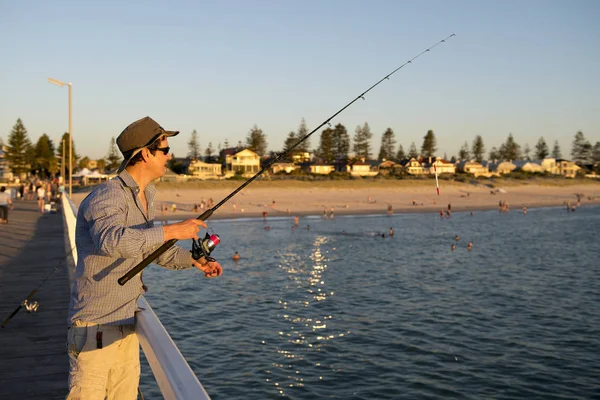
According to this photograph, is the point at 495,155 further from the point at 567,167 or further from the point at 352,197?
the point at 352,197

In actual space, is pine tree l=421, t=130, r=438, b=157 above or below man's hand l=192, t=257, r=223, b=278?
above

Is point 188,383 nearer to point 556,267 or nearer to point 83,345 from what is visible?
point 83,345

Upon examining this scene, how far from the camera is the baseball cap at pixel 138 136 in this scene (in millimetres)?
2910

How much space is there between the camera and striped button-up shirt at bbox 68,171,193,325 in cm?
262

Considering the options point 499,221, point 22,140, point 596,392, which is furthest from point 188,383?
point 22,140

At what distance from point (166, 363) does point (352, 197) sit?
64536mm

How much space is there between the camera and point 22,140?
9125 centimetres

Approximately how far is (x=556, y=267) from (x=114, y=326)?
26464mm

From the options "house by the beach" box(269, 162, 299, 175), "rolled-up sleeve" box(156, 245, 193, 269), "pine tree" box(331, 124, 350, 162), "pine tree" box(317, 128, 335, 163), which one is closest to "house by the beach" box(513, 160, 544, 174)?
"pine tree" box(331, 124, 350, 162)

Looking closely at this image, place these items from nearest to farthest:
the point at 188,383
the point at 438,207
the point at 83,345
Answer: the point at 188,383, the point at 83,345, the point at 438,207

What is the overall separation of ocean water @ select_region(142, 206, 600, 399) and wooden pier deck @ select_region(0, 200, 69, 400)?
2.17 meters

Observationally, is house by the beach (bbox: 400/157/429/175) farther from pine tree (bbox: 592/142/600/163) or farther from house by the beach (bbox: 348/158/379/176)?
pine tree (bbox: 592/142/600/163)

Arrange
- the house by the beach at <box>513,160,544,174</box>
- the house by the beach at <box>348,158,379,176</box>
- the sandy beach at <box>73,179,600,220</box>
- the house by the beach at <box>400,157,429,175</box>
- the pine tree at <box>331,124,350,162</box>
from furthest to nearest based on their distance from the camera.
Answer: the house by the beach at <box>513,160,544,174</box>, the pine tree at <box>331,124,350,162</box>, the house by the beach at <box>348,158,379,176</box>, the house by the beach at <box>400,157,429,175</box>, the sandy beach at <box>73,179,600,220</box>

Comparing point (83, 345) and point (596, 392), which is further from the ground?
point (83, 345)
